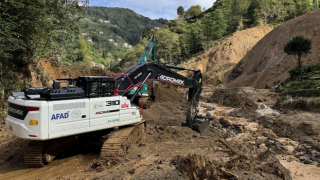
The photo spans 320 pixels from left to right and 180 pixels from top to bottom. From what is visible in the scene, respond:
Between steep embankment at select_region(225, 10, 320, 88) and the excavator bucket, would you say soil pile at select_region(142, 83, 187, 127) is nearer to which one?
the excavator bucket

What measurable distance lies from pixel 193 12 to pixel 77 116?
98.9 metres

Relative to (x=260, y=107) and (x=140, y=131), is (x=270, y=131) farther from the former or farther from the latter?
(x=140, y=131)

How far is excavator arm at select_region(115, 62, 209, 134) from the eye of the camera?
6.42m

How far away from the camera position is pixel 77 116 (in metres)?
5.12

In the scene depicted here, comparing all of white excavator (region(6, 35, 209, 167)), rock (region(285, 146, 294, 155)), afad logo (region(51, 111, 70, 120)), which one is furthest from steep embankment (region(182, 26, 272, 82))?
afad logo (region(51, 111, 70, 120))

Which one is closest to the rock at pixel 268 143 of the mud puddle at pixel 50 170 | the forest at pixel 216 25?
the mud puddle at pixel 50 170

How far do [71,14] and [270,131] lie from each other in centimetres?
1285

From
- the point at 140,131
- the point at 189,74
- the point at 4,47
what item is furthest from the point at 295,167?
the point at 189,74

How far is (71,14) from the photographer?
12.4m

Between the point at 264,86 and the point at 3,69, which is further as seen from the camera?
the point at 264,86

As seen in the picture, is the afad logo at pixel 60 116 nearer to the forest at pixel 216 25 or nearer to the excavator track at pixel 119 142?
the excavator track at pixel 119 142

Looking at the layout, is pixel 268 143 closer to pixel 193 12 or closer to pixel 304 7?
pixel 304 7

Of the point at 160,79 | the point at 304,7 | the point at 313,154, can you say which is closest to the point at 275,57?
the point at 313,154

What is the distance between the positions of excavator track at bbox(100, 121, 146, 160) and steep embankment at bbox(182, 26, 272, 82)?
30108 millimetres
